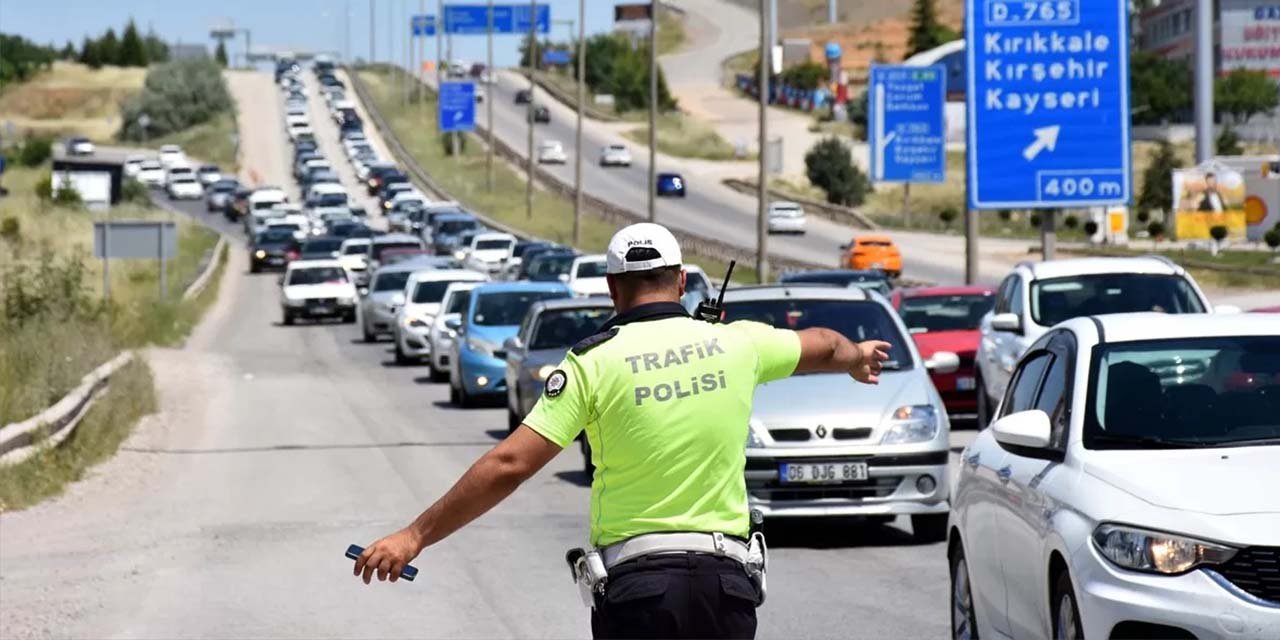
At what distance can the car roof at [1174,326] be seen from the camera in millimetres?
8117

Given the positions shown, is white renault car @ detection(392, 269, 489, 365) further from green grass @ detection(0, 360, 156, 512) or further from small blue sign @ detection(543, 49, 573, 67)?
small blue sign @ detection(543, 49, 573, 67)

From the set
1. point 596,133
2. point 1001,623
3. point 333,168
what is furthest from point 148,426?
point 596,133

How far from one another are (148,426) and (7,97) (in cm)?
17043

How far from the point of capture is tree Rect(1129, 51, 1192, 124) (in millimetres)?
135625

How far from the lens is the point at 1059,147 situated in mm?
31672

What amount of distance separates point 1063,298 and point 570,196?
7922cm

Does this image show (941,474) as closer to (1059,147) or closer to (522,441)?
(522,441)

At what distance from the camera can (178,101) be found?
158 m

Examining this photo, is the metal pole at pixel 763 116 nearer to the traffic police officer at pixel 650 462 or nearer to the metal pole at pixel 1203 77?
the metal pole at pixel 1203 77

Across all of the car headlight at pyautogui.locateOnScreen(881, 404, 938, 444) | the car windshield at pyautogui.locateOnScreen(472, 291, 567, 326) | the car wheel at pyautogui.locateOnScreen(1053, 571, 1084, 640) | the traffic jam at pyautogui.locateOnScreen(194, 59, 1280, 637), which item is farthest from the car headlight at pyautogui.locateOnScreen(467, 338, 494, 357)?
the car wheel at pyautogui.locateOnScreen(1053, 571, 1084, 640)

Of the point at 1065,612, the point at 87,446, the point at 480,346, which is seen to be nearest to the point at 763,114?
the point at 480,346

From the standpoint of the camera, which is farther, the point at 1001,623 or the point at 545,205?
the point at 545,205

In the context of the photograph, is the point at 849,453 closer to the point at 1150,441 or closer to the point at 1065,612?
the point at 1150,441

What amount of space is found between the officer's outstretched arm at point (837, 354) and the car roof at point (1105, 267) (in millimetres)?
13566
